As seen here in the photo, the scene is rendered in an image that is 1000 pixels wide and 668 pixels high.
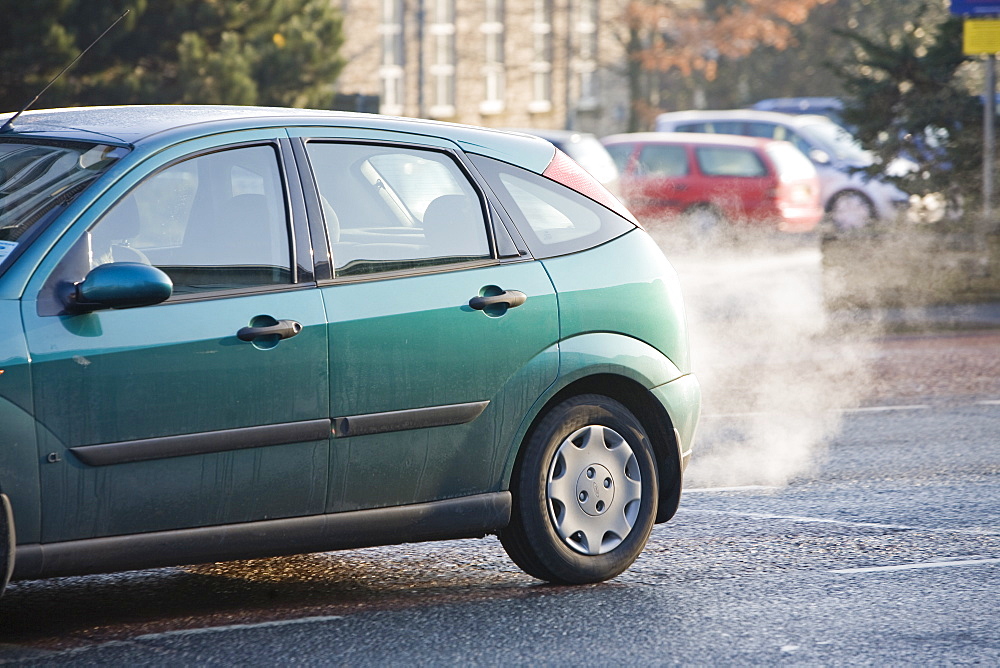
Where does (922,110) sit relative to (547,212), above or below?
above

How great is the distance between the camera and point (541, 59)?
42.6 meters

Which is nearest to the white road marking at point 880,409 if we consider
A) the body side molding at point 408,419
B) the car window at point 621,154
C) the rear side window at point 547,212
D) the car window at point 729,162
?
the rear side window at point 547,212

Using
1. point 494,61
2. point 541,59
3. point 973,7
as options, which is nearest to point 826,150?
point 973,7

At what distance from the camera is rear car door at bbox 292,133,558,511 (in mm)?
5164

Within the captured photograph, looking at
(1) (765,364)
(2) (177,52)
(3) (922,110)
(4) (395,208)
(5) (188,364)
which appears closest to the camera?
(5) (188,364)

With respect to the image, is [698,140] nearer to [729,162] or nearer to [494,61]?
[729,162]

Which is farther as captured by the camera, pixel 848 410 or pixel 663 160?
pixel 663 160

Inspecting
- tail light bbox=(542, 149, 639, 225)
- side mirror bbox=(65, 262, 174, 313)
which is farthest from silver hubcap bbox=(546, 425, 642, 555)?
side mirror bbox=(65, 262, 174, 313)

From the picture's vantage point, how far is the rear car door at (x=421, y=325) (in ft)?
16.9

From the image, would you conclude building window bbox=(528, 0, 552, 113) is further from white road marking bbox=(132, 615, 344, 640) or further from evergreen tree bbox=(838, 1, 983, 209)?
white road marking bbox=(132, 615, 344, 640)

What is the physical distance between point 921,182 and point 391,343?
1205cm

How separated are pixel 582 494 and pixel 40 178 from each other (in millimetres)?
2109

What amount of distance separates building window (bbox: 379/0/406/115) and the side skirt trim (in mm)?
34877

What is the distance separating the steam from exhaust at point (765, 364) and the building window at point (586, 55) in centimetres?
2145
